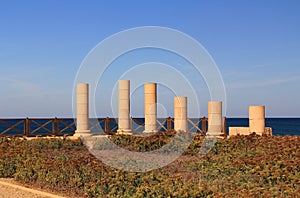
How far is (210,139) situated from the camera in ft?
53.5

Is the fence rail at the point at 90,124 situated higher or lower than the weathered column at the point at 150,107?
lower

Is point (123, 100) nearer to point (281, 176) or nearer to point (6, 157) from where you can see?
point (6, 157)

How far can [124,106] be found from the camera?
22.9 metres

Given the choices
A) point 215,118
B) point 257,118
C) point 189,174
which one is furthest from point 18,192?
point 215,118

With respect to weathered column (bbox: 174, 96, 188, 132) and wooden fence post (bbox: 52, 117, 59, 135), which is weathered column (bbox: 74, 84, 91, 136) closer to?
wooden fence post (bbox: 52, 117, 59, 135)

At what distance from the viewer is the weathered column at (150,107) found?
23359 millimetres

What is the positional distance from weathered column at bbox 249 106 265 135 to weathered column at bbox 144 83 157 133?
572 cm

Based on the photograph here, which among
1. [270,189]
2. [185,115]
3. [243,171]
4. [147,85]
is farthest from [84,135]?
[270,189]

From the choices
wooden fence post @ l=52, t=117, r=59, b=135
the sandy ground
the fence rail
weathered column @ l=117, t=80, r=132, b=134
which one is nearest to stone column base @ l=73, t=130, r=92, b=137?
the fence rail

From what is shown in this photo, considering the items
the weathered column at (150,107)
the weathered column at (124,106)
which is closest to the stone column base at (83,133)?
the weathered column at (124,106)

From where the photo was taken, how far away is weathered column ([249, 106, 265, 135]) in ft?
63.0

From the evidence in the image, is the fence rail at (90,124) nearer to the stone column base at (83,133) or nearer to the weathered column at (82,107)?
the weathered column at (82,107)

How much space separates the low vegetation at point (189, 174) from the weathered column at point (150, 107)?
26.9 ft

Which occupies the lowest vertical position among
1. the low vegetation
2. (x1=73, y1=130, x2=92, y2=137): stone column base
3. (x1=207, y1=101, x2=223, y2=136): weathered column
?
the low vegetation
